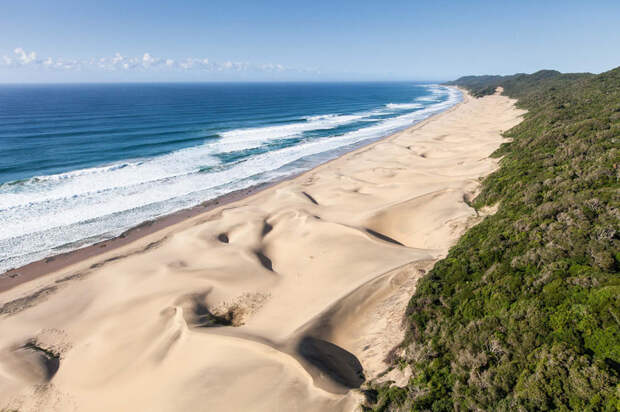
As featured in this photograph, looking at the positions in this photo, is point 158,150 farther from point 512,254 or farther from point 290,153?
point 512,254

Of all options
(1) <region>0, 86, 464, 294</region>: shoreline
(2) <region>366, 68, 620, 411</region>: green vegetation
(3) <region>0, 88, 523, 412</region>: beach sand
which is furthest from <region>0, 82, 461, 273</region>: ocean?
(2) <region>366, 68, 620, 411</region>: green vegetation

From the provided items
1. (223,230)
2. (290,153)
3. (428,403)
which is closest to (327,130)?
(290,153)

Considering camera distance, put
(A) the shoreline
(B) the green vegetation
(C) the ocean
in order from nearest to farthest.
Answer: (B) the green vegetation < (A) the shoreline < (C) the ocean

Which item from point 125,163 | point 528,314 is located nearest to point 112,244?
point 125,163

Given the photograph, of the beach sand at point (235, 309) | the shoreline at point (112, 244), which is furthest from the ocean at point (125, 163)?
the beach sand at point (235, 309)

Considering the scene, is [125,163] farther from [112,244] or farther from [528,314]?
[528,314]

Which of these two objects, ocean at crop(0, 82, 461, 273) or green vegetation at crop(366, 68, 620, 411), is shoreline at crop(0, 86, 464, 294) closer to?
ocean at crop(0, 82, 461, 273)
